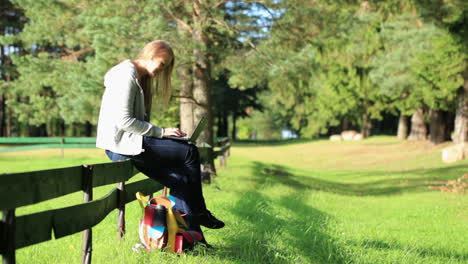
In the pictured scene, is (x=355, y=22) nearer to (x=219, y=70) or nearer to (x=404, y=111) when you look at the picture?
(x=219, y=70)

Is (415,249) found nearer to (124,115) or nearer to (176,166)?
(176,166)

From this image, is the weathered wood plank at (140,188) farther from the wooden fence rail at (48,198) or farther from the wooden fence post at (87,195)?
the wooden fence post at (87,195)

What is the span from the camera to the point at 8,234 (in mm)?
2566

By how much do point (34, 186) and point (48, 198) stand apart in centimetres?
20

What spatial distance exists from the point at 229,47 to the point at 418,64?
16.0 meters

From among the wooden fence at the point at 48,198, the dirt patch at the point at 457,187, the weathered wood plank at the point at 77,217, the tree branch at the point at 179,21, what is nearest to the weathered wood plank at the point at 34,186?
the wooden fence at the point at 48,198

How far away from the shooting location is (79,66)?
1764cm

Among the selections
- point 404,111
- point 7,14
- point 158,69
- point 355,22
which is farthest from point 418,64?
point 7,14

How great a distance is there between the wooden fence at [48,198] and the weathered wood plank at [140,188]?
1.29 feet

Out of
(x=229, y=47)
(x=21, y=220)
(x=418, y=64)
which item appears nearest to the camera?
(x=21, y=220)

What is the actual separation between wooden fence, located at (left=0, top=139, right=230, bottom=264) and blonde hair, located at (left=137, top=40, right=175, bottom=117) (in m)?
0.67

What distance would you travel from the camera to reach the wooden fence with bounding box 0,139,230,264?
256 cm

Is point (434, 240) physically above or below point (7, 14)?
below

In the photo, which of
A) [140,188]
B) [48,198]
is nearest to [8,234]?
[48,198]
